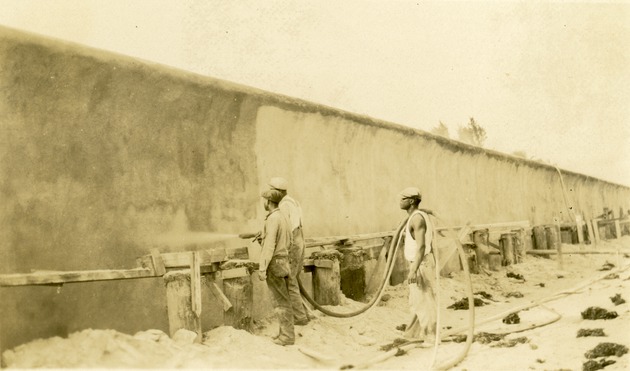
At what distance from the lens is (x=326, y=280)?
8125 millimetres

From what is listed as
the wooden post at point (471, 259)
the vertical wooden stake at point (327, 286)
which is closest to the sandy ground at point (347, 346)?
the vertical wooden stake at point (327, 286)

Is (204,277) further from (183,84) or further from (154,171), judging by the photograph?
(183,84)

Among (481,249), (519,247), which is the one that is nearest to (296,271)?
(481,249)

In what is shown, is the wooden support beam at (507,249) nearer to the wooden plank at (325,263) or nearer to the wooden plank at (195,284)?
the wooden plank at (325,263)

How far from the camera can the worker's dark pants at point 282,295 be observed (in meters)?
6.55

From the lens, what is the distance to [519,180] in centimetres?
1886

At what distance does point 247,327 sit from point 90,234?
1.93 metres

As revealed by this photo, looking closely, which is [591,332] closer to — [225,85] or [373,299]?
[373,299]

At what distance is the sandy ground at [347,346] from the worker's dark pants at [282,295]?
0.18m

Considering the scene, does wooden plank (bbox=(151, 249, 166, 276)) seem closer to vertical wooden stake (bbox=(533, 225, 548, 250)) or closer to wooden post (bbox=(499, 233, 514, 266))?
wooden post (bbox=(499, 233, 514, 266))

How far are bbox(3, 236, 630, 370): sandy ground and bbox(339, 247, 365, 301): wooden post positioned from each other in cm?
44

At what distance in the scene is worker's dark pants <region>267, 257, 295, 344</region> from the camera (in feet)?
21.5

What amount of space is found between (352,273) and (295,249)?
2082 mm

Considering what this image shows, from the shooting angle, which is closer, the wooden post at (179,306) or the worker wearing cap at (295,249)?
the wooden post at (179,306)
